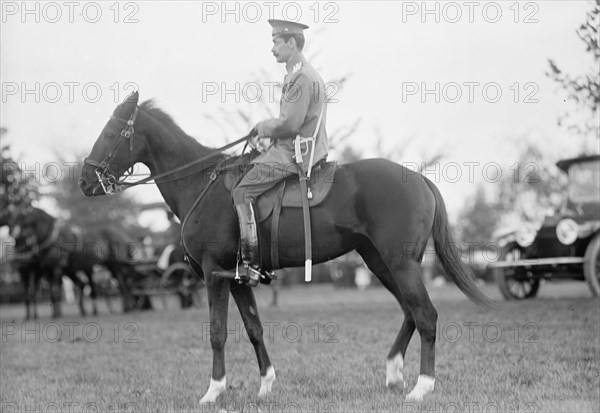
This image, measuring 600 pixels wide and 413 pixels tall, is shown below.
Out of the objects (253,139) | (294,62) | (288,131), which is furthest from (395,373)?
(294,62)

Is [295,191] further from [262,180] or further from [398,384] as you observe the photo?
[398,384]

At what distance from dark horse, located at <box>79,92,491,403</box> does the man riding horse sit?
192mm

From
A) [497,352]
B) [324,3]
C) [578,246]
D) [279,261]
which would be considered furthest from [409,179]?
[578,246]

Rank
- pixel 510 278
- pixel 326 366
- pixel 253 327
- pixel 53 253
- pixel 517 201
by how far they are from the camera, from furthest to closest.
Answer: pixel 517 201, pixel 53 253, pixel 510 278, pixel 326 366, pixel 253 327

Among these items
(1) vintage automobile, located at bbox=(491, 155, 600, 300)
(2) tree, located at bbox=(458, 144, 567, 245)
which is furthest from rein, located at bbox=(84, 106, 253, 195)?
(2) tree, located at bbox=(458, 144, 567, 245)

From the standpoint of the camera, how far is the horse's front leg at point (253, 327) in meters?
6.43

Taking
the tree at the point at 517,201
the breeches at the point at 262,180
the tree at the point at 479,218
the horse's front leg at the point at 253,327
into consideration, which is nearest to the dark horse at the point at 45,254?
the horse's front leg at the point at 253,327

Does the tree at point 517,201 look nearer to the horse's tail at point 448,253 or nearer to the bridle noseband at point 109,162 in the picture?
the horse's tail at point 448,253

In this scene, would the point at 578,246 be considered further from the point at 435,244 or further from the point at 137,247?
the point at 137,247

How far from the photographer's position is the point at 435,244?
6281 mm

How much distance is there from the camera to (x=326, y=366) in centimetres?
764

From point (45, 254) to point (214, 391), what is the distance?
14.2 m

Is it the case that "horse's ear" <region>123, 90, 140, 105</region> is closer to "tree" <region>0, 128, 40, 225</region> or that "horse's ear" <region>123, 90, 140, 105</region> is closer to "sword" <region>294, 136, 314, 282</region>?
"sword" <region>294, 136, 314, 282</region>

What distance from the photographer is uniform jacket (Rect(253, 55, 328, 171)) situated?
618cm
